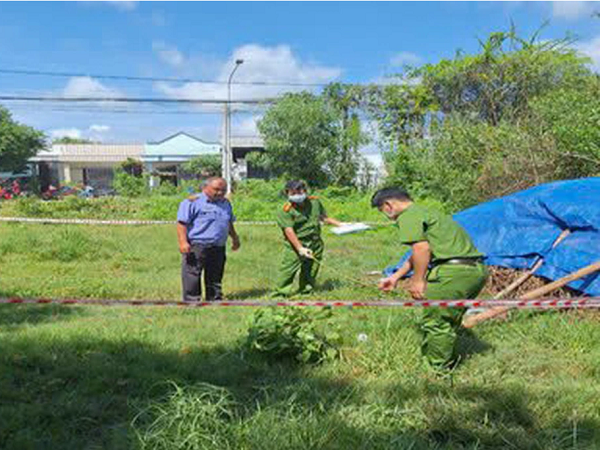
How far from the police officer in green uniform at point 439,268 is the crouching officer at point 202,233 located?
2.40 meters

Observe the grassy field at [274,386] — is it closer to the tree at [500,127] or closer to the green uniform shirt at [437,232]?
the green uniform shirt at [437,232]

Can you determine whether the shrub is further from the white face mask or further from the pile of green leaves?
the pile of green leaves

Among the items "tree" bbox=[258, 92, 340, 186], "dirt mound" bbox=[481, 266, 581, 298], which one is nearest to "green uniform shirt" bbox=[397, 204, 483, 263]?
"dirt mound" bbox=[481, 266, 581, 298]

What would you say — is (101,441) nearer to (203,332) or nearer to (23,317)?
(203,332)

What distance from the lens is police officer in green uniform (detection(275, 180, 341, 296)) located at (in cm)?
628

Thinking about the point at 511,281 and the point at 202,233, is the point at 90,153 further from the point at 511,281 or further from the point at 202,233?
the point at 511,281

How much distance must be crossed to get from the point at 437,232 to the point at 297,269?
2.74 meters

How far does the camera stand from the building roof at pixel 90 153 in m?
50.0

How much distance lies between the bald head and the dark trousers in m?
0.57

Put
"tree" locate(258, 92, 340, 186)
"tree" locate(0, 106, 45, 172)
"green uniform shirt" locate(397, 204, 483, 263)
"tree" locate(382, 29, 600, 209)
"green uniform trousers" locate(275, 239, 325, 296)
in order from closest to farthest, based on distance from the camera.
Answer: "green uniform shirt" locate(397, 204, 483, 263)
"green uniform trousers" locate(275, 239, 325, 296)
"tree" locate(382, 29, 600, 209)
"tree" locate(258, 92, 340, 186)
"tree" locate(0, 106, 45, 172)

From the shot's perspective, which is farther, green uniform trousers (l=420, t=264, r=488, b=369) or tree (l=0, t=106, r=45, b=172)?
tree (l=0, t=106, r=45, b=172)

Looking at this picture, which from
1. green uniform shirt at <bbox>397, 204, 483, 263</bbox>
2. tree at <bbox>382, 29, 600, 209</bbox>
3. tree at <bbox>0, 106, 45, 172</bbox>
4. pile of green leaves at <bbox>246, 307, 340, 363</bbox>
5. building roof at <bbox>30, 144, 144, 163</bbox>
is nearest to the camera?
green uniform shirt at <bbox>397, 204, 483, 263</bbox>

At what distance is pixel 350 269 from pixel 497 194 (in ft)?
10.4

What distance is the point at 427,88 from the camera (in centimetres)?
2289
